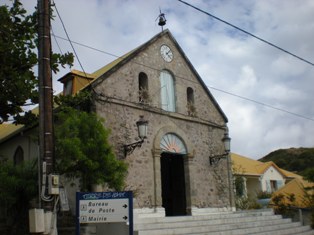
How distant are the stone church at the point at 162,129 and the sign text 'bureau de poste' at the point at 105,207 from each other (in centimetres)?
579

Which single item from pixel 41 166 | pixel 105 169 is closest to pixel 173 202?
pixel 105 169

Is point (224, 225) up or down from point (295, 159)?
down

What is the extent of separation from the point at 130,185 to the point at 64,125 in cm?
484

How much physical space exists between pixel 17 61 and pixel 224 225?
9021 mm

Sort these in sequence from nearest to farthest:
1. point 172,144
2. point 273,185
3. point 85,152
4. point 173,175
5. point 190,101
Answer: point 85,152, point 172,144, point 173,175, point 190,101, point 273,185

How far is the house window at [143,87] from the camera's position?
1689 centimetres

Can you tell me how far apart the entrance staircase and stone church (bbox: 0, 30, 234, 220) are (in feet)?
5.65

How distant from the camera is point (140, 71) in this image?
670 inches

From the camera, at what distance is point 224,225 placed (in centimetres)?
1468

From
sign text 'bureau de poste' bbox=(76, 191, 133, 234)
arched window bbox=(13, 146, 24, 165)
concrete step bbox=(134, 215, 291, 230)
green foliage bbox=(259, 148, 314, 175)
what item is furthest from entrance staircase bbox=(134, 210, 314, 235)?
green foliage bbox=(259, 148, 314, 175)

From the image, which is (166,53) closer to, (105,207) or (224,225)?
(224,225)

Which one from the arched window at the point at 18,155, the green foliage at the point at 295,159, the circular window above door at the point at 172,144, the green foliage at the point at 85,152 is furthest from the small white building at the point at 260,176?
the green foliage at the point at 85,152

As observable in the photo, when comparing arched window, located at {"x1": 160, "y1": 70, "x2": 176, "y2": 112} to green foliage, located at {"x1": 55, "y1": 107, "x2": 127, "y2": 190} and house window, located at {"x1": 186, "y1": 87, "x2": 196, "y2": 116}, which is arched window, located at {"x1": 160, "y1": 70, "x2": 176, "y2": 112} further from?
green foliage, located at {"x1": 55, "y1": 107, "x2": 127, "y2": 190}

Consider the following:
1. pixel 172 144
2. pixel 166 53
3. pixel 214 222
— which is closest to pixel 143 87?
pixel 166 53
